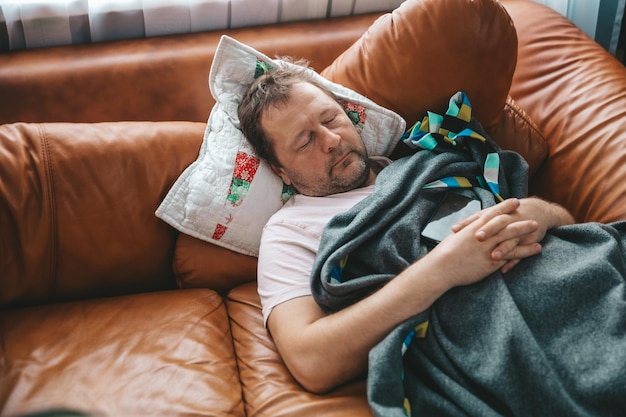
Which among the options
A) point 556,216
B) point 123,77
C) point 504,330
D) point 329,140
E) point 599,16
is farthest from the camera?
point 599,16

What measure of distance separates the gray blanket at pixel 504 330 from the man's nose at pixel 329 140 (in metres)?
0.20

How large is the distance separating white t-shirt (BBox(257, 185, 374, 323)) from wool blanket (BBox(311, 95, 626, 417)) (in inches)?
3.0

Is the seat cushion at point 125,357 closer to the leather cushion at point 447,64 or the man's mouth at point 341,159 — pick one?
the man's mouth at point 341,159

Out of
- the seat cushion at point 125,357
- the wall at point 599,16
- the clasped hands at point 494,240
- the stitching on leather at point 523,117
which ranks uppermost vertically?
the wall at point 599,16

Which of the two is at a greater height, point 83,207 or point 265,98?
point 265,98

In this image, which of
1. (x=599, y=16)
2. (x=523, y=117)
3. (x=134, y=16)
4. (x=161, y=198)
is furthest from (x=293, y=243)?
(x=599, y=16)

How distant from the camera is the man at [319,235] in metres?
1.15

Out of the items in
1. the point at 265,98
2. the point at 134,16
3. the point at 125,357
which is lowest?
the point at 125,357

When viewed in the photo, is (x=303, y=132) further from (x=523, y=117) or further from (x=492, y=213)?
(x=523, y=117)

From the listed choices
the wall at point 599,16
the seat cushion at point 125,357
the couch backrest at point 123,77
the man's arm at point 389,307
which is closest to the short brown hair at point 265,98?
the couch backrest at point 123,77

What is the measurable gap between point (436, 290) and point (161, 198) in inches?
29.0

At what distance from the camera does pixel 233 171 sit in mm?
1520

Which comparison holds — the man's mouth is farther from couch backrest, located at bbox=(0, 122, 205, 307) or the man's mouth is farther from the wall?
the wall

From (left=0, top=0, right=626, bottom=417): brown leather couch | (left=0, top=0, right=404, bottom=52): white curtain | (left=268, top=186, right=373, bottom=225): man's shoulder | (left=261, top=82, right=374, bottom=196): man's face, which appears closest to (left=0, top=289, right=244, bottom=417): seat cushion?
(left=0, top=0, right=626, bottom=417): brown leather couch
